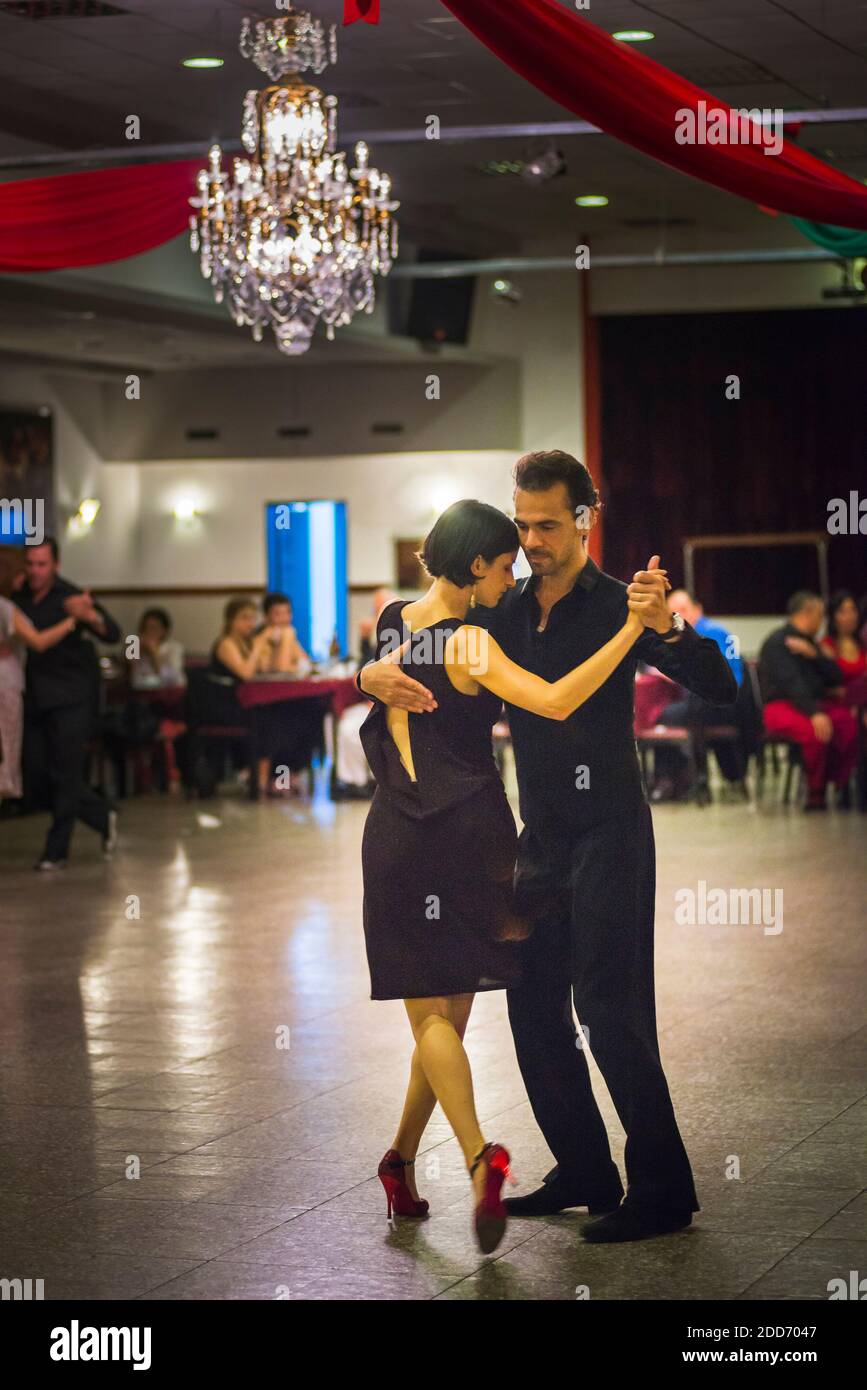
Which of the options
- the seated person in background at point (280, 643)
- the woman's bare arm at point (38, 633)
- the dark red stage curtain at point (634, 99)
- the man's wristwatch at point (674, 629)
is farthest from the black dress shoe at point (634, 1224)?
the seated person in background at point (280, 643)

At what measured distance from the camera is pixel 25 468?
16.4 meters

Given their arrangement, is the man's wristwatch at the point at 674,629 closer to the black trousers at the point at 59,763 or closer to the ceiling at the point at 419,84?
the ceiling at the point at 419,84

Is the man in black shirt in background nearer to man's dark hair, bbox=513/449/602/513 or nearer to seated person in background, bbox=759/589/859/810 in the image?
seated person in background, bbox=759/589/859/810

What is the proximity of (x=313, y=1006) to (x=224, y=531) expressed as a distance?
1235 centimetres

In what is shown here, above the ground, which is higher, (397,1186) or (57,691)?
(57,691)

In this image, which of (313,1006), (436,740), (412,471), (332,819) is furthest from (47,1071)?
(412,471)

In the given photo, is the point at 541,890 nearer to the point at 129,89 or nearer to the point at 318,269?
the point at 318,269

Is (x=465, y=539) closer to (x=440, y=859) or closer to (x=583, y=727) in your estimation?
(x=583, y=727)

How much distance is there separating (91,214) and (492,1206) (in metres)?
5.43

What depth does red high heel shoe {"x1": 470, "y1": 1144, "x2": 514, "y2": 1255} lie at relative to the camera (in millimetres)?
3520

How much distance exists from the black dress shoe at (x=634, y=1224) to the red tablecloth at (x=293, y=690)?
8627mm

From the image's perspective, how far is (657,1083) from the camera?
3775 mm

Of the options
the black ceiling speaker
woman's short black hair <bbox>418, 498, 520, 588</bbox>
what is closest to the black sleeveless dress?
woman's short black hair <bbox>418, 498, 520, 588</bbox>

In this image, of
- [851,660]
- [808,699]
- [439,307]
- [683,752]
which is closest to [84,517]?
[439,307]
